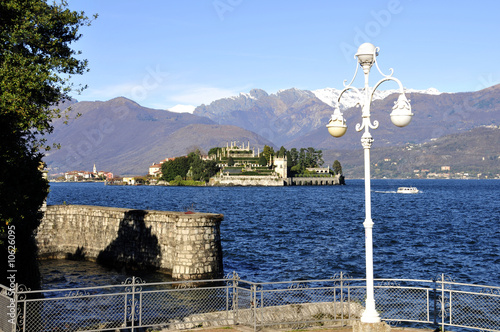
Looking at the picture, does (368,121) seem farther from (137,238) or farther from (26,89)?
(137,238)

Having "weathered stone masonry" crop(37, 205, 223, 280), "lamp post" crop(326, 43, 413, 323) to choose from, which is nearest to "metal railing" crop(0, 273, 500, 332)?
"weathered stone masonry" crop(37, 205, 223, 280)

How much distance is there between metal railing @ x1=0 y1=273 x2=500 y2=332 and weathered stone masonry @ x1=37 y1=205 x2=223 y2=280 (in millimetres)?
1428

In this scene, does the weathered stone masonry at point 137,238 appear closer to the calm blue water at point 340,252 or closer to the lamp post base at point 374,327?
the calm blue water at point 340,252

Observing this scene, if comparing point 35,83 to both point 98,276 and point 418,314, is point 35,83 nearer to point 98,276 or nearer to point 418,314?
point 98,276

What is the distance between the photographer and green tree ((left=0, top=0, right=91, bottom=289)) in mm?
17219

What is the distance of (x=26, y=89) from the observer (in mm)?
17969

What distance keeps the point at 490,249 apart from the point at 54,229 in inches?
1556

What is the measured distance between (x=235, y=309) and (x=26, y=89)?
10.7 metres

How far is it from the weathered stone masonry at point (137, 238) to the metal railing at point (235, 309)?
4.69 feet

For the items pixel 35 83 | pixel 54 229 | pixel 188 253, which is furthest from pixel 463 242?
pixel 35 83

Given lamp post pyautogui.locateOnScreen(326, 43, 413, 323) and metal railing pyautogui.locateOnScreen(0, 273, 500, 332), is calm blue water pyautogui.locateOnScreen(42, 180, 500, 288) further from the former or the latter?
lamp post pyautogui.locateOnScreen(326, 43, 413, 323)

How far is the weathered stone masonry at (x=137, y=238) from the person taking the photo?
Result: 2745 centimetres

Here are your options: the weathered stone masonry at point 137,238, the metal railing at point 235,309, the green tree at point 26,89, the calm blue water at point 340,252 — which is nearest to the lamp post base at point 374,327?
the metal railing at point 235,309

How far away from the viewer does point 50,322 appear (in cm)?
2148
